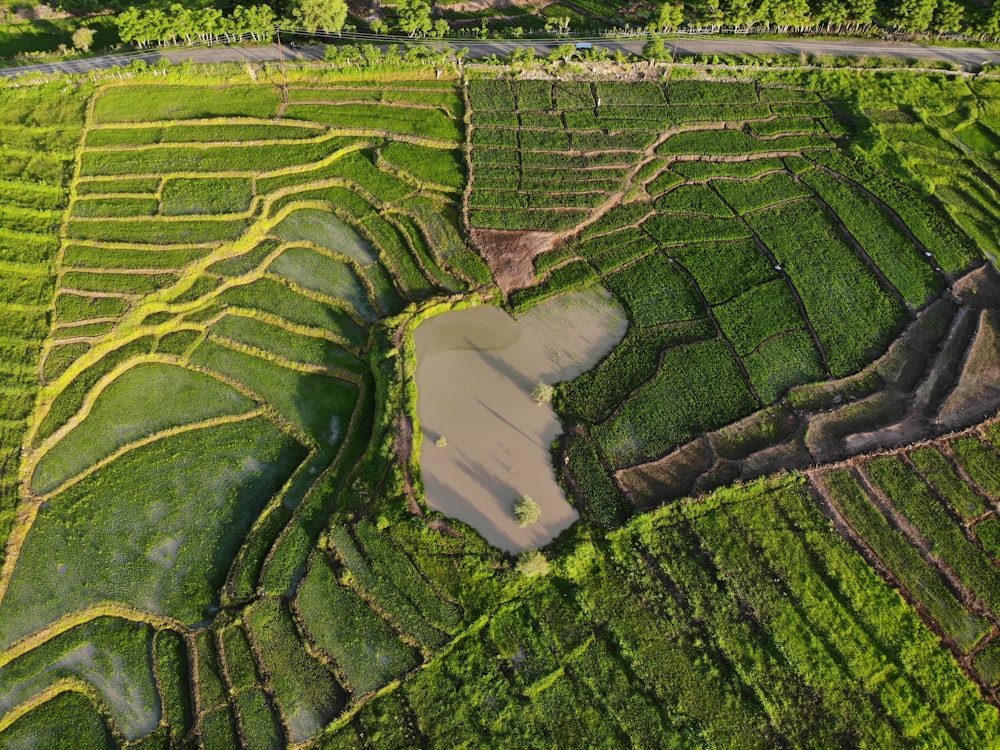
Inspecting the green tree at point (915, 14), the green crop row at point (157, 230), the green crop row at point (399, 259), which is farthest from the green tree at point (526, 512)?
the green tree at point (915, 14)

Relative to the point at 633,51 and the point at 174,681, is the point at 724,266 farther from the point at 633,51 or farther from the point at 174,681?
the point at 174,681

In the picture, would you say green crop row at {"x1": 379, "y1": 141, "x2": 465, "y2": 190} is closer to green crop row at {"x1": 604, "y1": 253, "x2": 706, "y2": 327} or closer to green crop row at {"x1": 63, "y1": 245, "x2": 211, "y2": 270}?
green crop row at {"x1": 604, "y1": 253, "x2": 706, "y2": 327}

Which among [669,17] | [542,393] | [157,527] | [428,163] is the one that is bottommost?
[157,527]

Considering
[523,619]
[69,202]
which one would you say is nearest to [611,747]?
[523,619]

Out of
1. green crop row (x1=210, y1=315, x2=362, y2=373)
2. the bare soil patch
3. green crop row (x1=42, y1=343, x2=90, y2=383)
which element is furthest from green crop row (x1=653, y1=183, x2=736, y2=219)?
green crop row (x1=42, y1=343, x2=90, y2=383)

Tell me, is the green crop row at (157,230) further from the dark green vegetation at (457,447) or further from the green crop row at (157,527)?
the green crop row at (157,527)

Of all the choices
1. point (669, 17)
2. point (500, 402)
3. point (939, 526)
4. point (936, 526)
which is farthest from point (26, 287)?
point (939, 526)

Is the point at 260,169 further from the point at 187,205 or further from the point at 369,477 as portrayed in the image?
the point at 369,477
